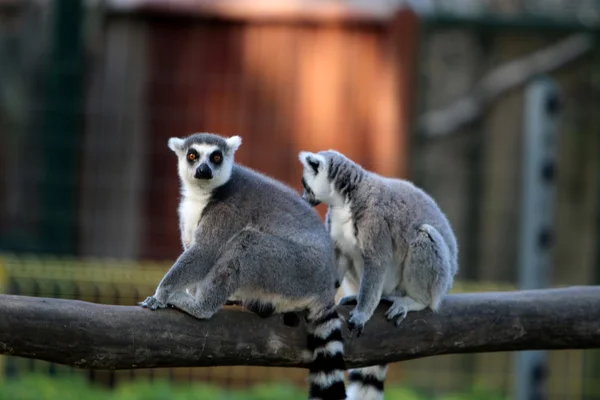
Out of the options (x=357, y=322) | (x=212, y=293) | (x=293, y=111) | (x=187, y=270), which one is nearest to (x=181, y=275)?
(x=187, y=270)

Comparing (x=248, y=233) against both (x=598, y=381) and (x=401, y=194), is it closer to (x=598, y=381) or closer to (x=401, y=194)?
(x=401, y=194)

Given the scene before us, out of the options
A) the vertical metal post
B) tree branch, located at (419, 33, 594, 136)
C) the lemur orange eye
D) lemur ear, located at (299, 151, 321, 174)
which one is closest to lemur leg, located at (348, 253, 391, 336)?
lemur ear, located at (299, 151, 321, 174)

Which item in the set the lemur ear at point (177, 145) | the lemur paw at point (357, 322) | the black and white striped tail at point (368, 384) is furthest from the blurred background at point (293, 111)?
the lemur paw at point (357, 322)

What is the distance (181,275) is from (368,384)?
0.95 m

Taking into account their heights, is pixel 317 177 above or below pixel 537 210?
above

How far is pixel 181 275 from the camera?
12.8 feet

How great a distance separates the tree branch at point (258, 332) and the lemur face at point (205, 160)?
58cm

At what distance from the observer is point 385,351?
13.3 ft

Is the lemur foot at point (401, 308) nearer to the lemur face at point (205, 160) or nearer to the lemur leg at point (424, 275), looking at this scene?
the lemur leg at point (424, 275)

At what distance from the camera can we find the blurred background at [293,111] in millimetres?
7762

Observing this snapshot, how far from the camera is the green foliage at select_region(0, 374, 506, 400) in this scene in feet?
21.4

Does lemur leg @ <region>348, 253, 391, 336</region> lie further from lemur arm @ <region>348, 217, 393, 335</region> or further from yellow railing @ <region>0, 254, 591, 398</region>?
yellow railing @ <region>0, 254, 591, 398</region>

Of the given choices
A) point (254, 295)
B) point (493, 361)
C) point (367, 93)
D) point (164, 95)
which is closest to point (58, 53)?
point (164, 95)

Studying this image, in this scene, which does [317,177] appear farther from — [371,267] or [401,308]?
[401,308]
